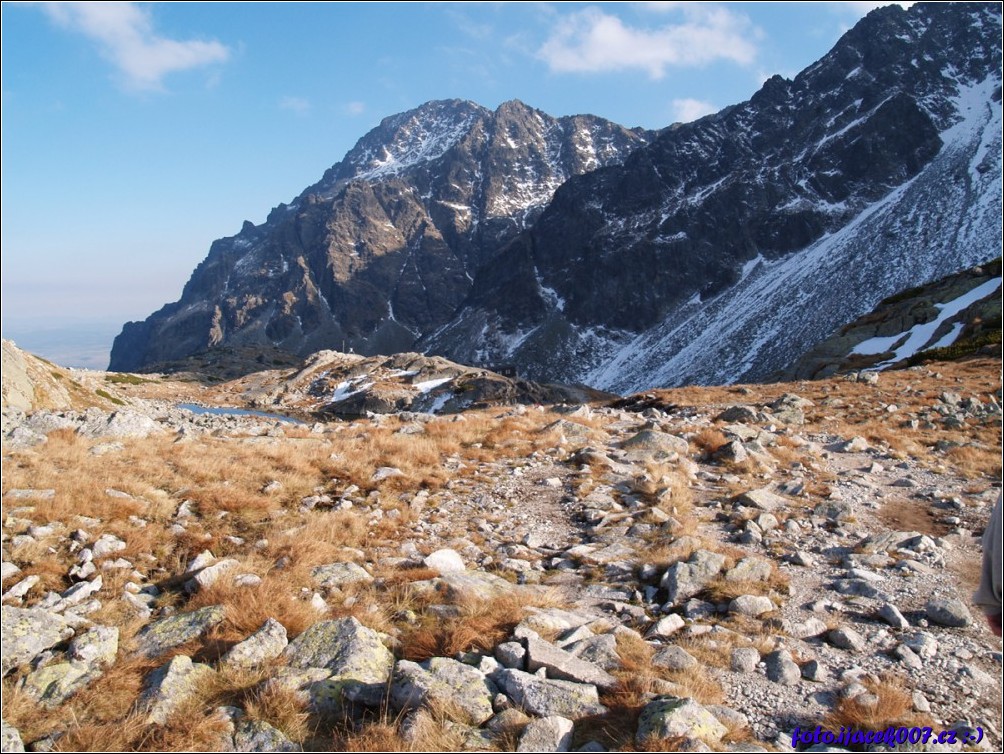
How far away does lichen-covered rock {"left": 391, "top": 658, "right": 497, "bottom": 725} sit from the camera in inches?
177

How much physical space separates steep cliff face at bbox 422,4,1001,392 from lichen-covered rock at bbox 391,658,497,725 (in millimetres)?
111599

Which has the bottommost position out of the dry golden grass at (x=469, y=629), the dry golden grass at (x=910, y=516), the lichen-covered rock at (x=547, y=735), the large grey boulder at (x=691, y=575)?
the dry golden grass at (x=910, y=516)

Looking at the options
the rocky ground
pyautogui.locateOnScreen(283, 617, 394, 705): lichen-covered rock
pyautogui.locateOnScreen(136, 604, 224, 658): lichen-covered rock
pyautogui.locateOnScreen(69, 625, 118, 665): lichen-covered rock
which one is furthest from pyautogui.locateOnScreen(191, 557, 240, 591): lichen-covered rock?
pyautogui.locateOnScreen(283, 617, 394, 705): lichen-covered rock

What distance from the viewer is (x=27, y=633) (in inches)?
207

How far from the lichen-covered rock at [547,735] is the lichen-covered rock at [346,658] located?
51.8 inches

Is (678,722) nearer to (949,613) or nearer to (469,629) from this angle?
(469,629)

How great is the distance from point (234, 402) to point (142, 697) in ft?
410

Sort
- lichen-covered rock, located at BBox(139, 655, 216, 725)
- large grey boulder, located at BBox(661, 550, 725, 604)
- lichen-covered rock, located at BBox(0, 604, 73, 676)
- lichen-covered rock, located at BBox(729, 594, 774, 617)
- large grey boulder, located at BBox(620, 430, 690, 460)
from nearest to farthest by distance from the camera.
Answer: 1. lichen-covered rock, located at BBox(139, 655, 216, 725)
2. lichen-covered rock, located at BBox(0, 604, 73, 676)
3. lichen-covered rock, located at BBox(729, 594, 774, 617)
4. large grey boulder, located at BBox(661, 550, 725, 604)
5. large grey boulder, located at BBox(620, 430, 690, 460)

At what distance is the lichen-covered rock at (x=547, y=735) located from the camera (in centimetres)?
417

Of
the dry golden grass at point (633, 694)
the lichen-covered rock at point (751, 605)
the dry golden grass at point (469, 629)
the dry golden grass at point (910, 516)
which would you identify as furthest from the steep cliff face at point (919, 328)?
the dry golden grass at point (469, 629)

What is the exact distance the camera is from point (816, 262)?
13450cm

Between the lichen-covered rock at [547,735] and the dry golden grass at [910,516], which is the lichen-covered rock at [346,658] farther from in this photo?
the dry golden grass at [910,516]

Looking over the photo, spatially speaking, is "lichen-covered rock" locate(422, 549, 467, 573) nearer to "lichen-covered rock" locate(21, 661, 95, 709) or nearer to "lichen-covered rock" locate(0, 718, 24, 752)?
"lichen-covered rock" locate(21, 661, 95, 709)

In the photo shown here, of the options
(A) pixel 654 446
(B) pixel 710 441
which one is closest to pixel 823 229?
(B) pixel 710 441
